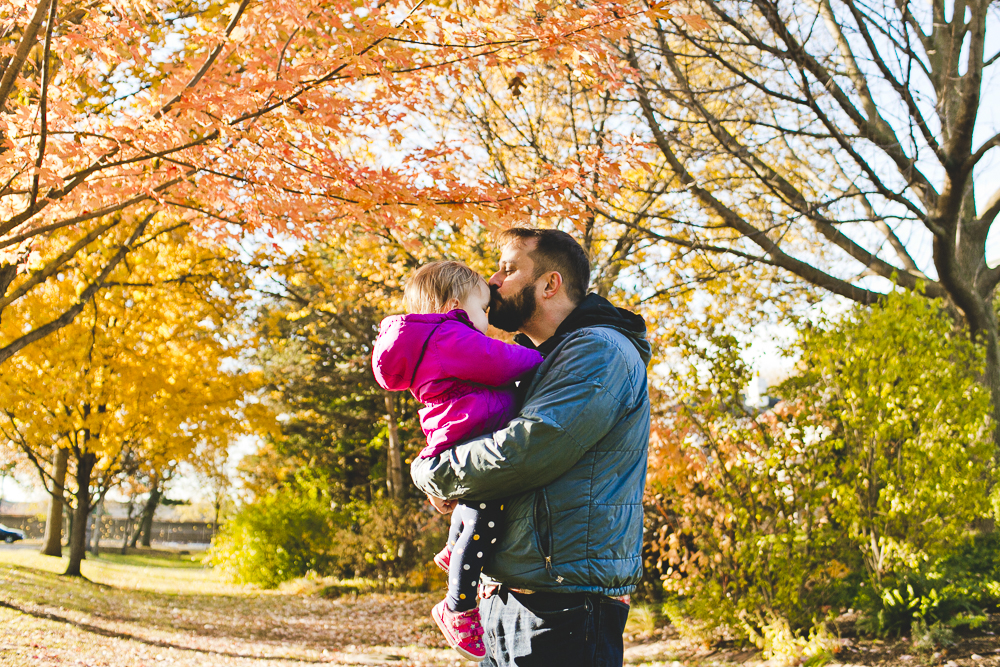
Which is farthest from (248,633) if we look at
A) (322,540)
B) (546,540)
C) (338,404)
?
(338,404)

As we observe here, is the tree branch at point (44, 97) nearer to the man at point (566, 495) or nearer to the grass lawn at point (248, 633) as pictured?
the man at point (566, 495)

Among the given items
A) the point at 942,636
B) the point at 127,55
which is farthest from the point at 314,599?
the point at 127,55

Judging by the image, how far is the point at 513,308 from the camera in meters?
1.93

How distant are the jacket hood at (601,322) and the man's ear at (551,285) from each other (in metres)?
0.09

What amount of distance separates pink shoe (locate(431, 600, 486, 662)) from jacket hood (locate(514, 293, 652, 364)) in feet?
2.38

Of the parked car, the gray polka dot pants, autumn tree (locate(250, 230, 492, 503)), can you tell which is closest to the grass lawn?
autumn tree (locate(250, 230, 492, 503))

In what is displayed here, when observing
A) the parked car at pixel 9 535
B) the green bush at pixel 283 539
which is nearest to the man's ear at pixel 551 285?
the green bush at pixel 283 539

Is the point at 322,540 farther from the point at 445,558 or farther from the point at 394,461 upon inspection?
the point at 445,558

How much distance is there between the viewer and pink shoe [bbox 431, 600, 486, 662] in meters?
1.68

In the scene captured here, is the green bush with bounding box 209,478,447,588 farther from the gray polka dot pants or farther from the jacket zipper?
the jacket zipper

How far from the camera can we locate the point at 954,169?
241 inches

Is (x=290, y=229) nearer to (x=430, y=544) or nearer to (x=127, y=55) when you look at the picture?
(x=127, y=55)

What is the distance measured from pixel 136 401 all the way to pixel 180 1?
6.45 meters

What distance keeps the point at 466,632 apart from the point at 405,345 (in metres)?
0.76
